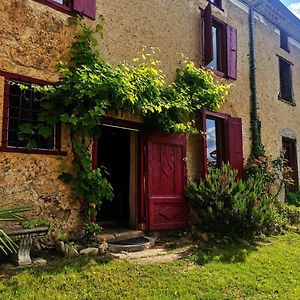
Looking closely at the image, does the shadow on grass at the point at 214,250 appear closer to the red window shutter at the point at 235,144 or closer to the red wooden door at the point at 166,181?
the red wooden door at the point at 166,181

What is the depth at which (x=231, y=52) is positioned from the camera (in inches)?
388

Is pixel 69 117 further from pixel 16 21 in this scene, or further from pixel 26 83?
pixel 16 21

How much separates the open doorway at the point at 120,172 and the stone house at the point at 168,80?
0.02 m

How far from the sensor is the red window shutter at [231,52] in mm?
9719

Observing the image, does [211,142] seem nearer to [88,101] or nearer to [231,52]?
[231,52]

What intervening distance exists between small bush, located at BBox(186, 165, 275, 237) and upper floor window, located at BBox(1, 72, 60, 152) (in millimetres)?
3292

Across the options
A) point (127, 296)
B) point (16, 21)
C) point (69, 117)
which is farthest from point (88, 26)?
point (127, 296)

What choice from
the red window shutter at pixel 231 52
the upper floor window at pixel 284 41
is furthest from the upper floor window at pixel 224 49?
the upper floor window at pixel 284 41

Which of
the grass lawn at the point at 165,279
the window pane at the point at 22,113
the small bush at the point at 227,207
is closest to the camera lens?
the grass lawn at the point at 165,279

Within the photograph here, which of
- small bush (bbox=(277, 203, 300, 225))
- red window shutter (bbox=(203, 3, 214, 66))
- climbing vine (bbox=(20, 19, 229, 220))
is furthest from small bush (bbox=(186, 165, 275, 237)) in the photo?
red window shutter (bbox=(203, 3, 214, 66))

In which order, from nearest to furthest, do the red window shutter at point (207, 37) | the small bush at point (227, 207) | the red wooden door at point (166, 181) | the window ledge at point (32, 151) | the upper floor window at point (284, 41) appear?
1. the window ledge at point (32, 151)
2. the small bush at point (227, 207)
3. the red wooden door at point (166, 181)
4. the red window shutter at point (207, 37)
5. the upper floor window at point (284, 41)

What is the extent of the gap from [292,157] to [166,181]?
7.20 meters

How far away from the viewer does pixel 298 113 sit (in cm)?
1315

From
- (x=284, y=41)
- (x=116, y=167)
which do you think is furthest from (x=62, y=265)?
(x=284, y=41)
